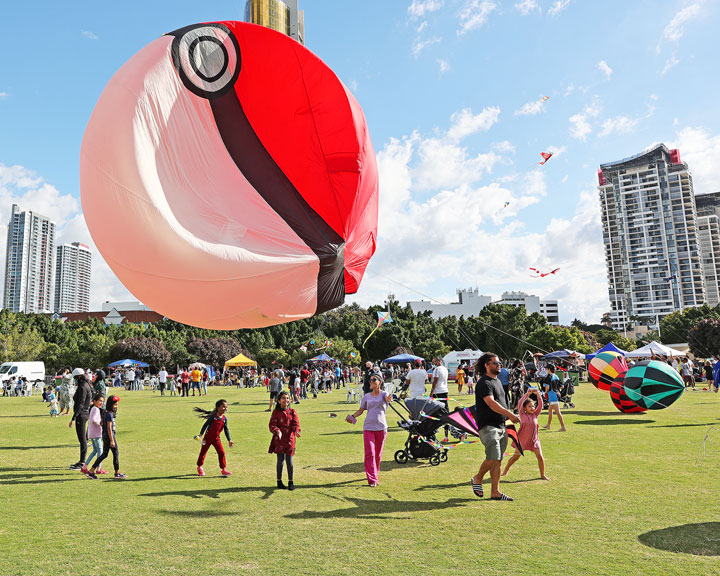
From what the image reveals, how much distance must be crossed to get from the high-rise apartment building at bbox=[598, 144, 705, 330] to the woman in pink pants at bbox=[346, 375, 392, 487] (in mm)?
138172

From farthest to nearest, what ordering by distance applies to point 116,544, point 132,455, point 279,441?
point 132,455 < point 279,441 < point 116,544

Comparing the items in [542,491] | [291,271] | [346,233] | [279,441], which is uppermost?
[346,233]

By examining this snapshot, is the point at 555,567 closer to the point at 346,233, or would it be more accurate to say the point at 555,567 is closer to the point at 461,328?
the point at 346,233

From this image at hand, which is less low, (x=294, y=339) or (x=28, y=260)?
(x=28, y=260)

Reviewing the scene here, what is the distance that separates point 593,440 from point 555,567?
731 cm

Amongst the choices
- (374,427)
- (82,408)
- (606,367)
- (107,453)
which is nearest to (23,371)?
(82,408)

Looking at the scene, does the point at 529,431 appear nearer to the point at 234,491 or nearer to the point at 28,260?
the point at 234,491

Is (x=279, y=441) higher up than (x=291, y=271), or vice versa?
(x=291, y=271)

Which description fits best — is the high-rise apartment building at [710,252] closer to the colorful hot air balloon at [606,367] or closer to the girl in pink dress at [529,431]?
the colorful hot air balloon at [606,367]

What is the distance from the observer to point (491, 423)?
6.32 m

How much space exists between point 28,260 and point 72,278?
21.2 metres

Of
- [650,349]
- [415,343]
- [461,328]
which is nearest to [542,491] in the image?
[650,349]

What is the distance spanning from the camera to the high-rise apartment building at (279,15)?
6831cm

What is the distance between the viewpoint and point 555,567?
4.15 meters
